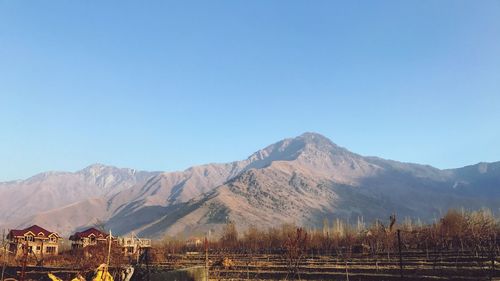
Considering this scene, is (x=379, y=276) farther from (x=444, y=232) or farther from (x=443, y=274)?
(x=444, y=232)

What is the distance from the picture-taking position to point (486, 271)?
94.3ft

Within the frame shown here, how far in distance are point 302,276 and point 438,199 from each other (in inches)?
7276

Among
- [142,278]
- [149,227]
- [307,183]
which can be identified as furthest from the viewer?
[307,183]

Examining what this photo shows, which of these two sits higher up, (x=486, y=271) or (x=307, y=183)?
(x=307, y=183)

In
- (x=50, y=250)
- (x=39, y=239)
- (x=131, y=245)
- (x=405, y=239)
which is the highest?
(x=39, y=239)

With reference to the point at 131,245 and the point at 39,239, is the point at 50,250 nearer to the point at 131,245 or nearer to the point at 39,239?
the point at 39,239

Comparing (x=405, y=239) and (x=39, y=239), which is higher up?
(x=39, y=239)

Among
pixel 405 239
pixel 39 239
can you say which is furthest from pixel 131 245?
pixel 405 239

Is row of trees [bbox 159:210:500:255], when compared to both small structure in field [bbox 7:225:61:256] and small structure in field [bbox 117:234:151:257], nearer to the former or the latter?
small structure in field [bbox 117:234:151:257]

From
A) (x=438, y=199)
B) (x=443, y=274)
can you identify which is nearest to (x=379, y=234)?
(x=443, y=274)

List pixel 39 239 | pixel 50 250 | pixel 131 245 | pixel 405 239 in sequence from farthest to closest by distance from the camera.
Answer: pixel 50 250
pixel 39 239
pixel 405 239
pixel 131 245

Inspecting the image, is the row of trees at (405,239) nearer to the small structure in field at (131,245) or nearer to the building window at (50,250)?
the small structure in field at (131,245)

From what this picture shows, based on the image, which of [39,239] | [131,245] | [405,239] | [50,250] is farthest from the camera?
[50,250]

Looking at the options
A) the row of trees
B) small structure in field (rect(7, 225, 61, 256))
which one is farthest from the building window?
the row of trees
